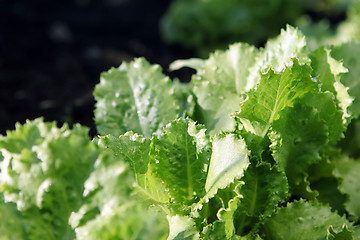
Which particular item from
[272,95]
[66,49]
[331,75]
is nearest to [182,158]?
[272,95]

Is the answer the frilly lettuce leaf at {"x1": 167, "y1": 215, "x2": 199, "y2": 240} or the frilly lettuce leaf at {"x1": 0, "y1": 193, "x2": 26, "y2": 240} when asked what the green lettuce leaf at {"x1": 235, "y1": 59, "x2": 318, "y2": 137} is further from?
the frilly lettuce leaf at {"x1": 0, "y1": 193, "x2": 26, "y2": 240}

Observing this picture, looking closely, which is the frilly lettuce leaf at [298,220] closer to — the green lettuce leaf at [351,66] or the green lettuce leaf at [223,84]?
the green lettuce leaf at [223,84]

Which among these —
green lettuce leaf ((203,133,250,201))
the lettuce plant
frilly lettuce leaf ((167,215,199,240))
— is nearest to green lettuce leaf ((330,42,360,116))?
the lettuce plant

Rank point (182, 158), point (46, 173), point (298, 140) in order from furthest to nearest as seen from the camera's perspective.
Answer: point (298, 140) < point (182, 158) < point (46, 173)

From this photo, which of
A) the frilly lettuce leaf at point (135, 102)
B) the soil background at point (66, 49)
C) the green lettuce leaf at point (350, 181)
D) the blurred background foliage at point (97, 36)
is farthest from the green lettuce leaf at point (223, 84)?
the blurred background foliage at point (97, 36)

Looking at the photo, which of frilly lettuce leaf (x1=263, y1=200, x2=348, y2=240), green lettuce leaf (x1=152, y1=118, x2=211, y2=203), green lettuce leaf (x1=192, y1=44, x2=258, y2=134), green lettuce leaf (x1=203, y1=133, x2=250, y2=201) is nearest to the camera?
green lettuce leaf (x1=203, y1=133, x2=250, y2=201)

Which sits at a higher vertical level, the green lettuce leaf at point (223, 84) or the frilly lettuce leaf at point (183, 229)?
the green lettuce leaf at point (223, 84)

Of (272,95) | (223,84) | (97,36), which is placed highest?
(97,36)

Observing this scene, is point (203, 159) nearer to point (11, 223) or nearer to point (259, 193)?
point (259, 193)
